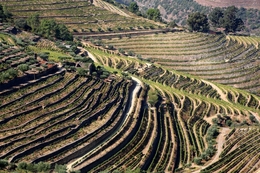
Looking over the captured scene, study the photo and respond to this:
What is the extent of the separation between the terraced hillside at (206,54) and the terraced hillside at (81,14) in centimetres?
991

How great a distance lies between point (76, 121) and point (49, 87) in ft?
31.3

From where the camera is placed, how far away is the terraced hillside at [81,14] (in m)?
129

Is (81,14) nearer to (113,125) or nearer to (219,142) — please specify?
(219,142)

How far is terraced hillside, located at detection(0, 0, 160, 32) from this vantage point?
424 feet

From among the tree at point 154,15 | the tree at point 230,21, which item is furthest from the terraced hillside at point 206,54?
the tree at point 154,15

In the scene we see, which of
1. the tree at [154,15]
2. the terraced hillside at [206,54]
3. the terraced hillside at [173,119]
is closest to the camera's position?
the terraced hillside at [173,119]

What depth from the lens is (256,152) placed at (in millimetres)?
66188

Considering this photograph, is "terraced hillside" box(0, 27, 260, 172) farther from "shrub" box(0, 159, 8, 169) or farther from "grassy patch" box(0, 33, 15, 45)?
"shrub" box(0, 159, 8, 169)

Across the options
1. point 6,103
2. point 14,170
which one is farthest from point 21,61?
point 14,170

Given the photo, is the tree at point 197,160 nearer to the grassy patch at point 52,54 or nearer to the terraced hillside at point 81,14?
the grassy patch at point 52,54

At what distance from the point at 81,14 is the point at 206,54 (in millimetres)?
48335

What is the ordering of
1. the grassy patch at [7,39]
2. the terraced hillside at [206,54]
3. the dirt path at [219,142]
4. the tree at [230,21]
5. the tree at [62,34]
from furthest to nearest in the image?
the tree at [230,21]
the terraced hillside at [206,54]
the tree at [62,34]
the grassy patch at [7,39]
the dirt path at [219,142]

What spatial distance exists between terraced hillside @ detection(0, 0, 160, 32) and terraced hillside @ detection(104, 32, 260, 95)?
991cm

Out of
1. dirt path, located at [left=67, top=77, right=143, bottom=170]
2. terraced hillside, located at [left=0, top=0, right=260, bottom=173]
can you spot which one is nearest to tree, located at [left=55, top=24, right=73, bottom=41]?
terraced hillside, located at [left=0, top=0, right=260, bottom=173]
